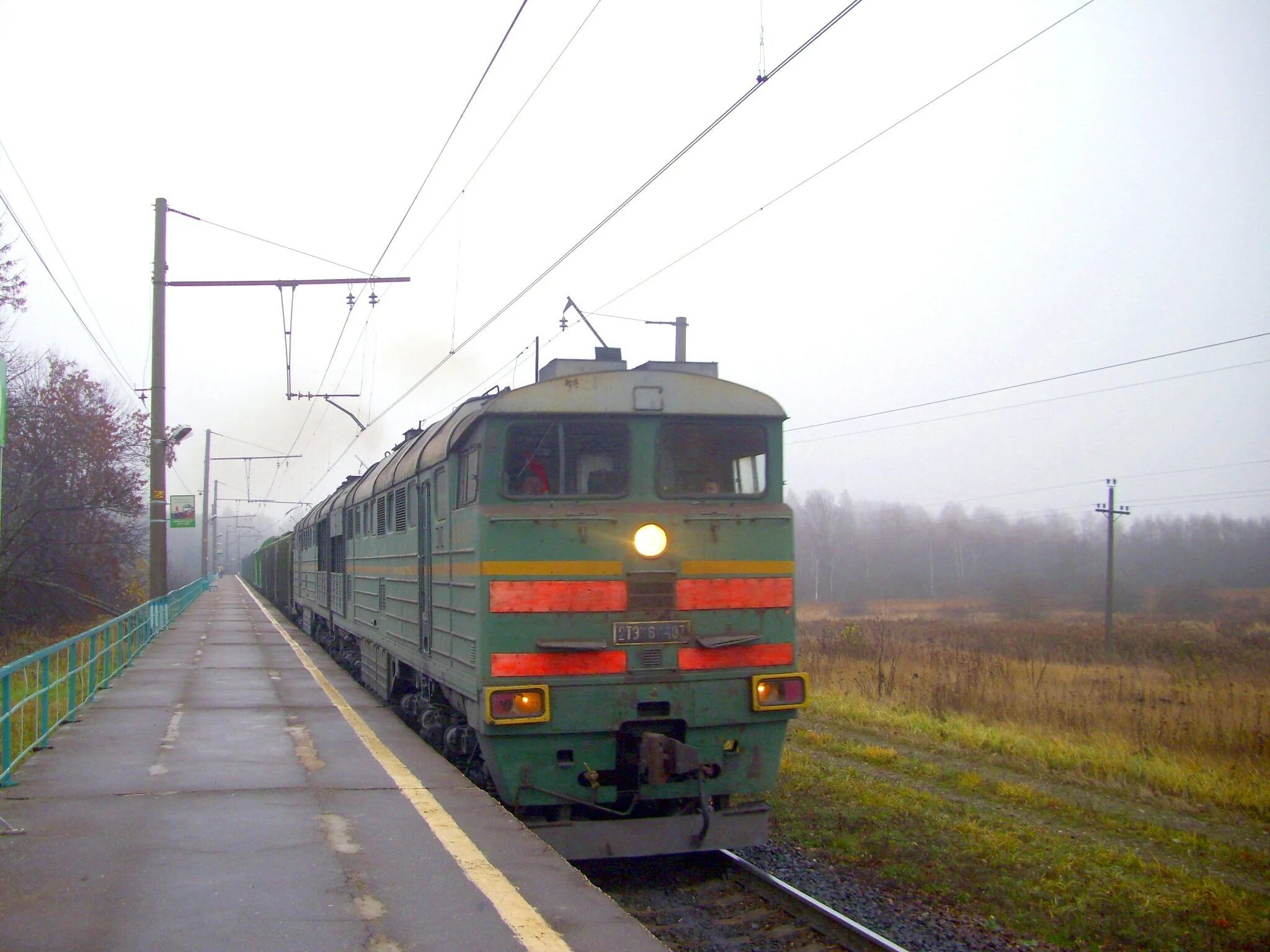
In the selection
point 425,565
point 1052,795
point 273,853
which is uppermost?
point 425,565

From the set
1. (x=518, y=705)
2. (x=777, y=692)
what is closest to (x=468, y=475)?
(x=518, y=705)

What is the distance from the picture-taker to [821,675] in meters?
19.8

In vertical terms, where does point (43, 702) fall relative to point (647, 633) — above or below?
below

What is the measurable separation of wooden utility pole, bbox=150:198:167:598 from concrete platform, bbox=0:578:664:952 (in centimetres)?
1069

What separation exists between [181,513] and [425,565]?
15205 millimetres

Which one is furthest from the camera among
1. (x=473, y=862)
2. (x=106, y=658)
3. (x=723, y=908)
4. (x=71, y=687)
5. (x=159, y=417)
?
(x=159, y=417)

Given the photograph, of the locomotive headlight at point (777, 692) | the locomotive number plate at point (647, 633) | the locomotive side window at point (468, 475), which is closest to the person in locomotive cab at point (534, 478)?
the locomotive side window at point (468, 475)

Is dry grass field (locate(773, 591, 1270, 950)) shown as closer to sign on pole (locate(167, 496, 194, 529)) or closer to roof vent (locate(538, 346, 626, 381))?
roof vent (locate(538, 346, 626, 381))

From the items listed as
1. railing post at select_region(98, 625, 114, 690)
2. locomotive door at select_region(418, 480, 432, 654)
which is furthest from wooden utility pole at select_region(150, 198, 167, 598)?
locomotive door at select_region(418, 480, 432, 654)

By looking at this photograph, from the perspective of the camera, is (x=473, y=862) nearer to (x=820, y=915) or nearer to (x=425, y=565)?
(x=820, y=915)

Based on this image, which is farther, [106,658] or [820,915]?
[106,658]

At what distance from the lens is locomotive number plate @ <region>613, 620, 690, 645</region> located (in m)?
6.99

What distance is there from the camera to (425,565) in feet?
29.8

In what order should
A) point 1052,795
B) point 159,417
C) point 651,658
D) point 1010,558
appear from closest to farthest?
point 651,658 < point 1052,795 < point 159,417 < point 1010,558
